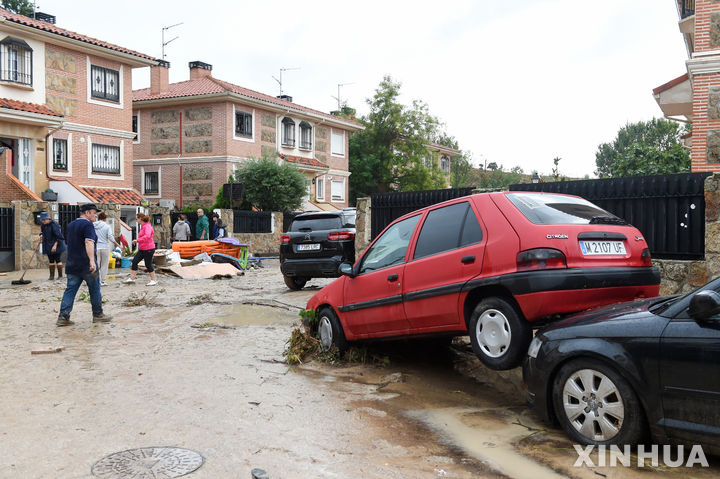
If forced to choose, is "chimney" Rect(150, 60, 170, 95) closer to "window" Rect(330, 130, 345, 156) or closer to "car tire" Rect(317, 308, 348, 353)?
"window" Rect(330, 130, 345, 156)

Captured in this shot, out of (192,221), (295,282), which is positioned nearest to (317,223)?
(295,282)

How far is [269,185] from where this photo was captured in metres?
30.6

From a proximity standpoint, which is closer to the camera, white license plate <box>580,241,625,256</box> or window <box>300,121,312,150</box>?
white license plate <box>580,241,625,256</box>

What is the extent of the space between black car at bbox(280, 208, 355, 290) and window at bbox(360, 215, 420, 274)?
5.80 metres

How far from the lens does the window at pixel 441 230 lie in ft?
18.5

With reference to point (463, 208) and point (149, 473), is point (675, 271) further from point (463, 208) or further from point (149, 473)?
point (149, 473)

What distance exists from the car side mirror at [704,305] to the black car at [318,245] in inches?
362

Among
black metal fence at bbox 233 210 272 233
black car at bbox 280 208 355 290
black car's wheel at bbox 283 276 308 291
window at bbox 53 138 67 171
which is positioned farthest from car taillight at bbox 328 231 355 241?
window at bbox 53 138 67 171

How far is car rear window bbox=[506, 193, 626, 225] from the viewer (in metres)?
5.12

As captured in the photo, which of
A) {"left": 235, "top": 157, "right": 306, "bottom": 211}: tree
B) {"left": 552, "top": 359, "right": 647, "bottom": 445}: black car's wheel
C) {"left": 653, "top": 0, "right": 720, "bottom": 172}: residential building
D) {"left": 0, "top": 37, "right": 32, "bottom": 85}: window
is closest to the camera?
{"left": 552, "top": 359, "right": 647, "bottom": 445}: black car's wheel

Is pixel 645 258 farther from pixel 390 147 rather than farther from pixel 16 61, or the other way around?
pixel 390 147

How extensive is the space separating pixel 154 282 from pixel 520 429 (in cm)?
1227

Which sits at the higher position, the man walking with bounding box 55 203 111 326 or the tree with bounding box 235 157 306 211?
the tree with bounding box 235 157 306 211

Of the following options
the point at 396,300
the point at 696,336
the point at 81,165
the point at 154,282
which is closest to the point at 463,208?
the point at 396,300
